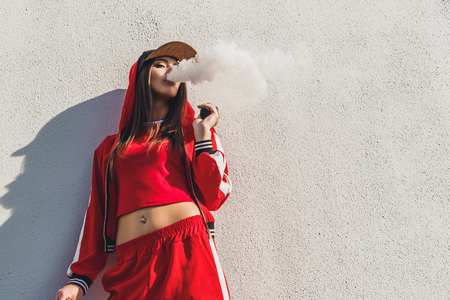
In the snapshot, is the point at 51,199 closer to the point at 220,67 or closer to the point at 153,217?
the point at 153,217

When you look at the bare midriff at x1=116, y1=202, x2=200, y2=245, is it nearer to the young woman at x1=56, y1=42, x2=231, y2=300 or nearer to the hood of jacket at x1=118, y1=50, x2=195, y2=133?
the young woman at x1=56, y1=42, x2=231, y2=300

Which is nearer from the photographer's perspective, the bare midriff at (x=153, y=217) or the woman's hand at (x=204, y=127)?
the bare midriff at (x=153, y=217)

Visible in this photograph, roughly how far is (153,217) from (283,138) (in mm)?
911

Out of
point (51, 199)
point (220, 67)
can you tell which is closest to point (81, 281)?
point (51, 199)

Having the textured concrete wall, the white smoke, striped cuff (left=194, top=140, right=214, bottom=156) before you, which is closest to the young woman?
striped cuff (left=194, top=140, right=214, bottom=156)

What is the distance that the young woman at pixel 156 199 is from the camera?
1376 millimetres

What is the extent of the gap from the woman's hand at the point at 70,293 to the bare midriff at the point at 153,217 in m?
0.29

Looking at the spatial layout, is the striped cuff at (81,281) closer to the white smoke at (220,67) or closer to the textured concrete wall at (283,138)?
the textured concrete wall at (283,138)

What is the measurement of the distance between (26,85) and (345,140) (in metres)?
1.96

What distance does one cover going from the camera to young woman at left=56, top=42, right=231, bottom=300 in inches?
54.2

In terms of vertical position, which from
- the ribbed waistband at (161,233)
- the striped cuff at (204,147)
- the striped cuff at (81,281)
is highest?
the striped cuff at (204,147)

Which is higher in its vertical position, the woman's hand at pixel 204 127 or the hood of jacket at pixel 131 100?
the hood of jacket at pixel 131 100

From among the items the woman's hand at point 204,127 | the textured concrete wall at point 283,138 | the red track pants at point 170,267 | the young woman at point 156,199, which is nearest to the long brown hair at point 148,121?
the young woman at point 156,199

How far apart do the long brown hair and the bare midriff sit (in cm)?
29
